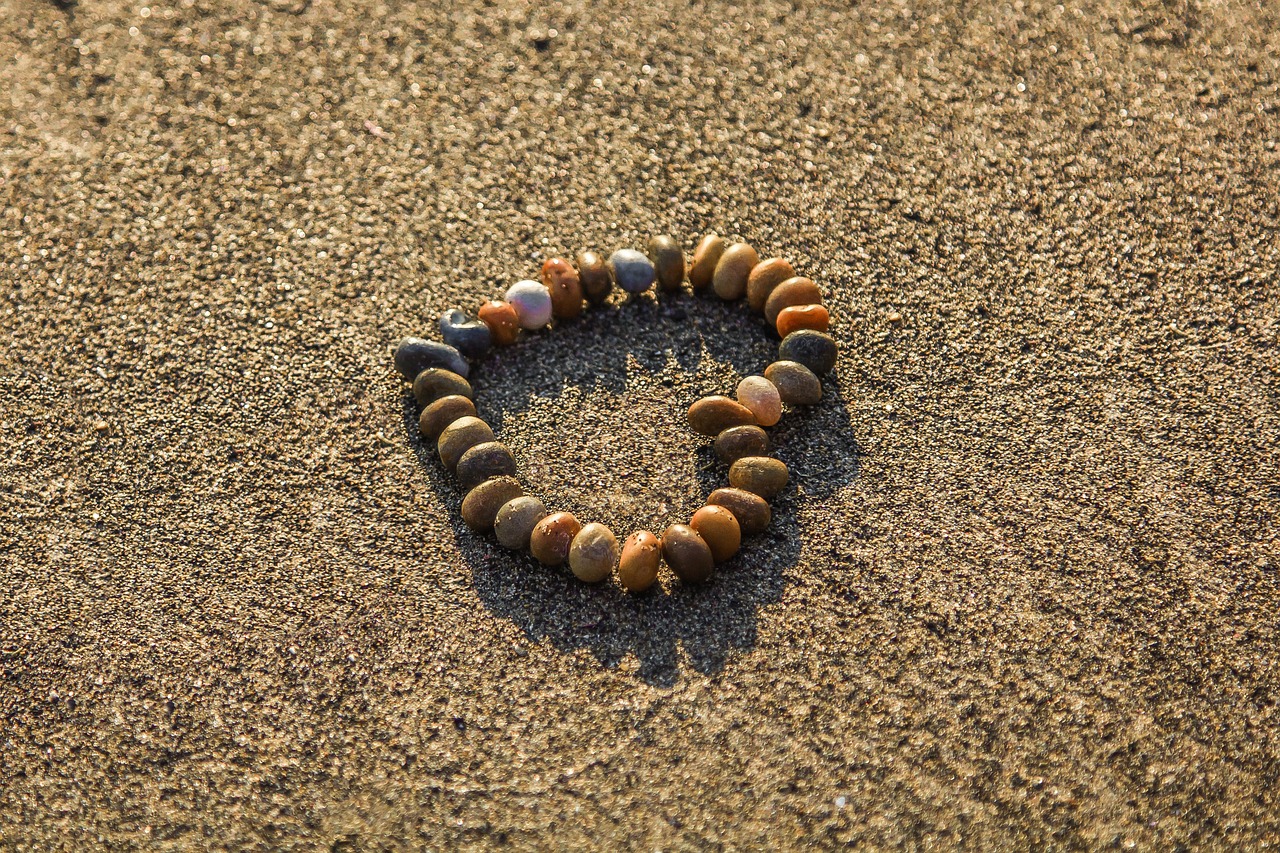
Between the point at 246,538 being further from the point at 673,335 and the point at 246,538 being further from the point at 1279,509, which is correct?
the point at 1279,509

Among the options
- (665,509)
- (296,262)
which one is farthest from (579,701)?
(296,262)

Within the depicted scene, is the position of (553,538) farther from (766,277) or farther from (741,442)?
(766,277)

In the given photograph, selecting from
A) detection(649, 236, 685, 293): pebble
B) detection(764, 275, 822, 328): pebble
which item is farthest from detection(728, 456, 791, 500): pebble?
detection(649, 236, 685, 293): pebble

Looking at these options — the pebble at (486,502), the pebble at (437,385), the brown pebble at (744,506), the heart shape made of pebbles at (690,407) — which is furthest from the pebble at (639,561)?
the pebble at (437,385)

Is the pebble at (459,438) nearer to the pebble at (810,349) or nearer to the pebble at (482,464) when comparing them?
the pebble at (482,464)

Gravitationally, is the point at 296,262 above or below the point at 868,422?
below
